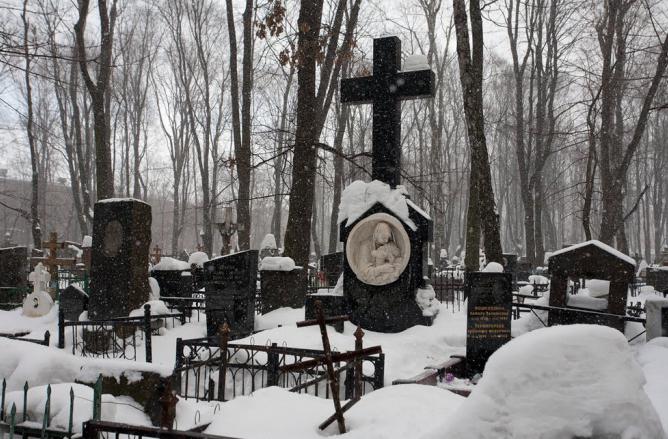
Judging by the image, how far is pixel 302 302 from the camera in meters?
13.3

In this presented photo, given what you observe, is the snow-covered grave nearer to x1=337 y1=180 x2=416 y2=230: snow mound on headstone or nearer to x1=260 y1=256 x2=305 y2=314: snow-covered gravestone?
x1=337 y1=180 x2=416 y2=230: snow mound on headstone

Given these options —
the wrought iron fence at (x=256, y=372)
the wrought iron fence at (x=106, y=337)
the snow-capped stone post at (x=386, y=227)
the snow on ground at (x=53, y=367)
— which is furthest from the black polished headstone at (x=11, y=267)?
the snow on ground at (x=53, y=367)

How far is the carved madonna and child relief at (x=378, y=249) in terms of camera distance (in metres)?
11.4

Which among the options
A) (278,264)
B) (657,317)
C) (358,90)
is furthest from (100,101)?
(657,317)

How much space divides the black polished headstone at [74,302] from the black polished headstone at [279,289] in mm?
3848

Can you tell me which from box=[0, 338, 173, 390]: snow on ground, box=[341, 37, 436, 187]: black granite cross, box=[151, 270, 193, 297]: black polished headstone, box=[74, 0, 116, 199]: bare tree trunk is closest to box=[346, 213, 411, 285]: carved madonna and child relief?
box=[341, 37, 436, 187]: black granite cross

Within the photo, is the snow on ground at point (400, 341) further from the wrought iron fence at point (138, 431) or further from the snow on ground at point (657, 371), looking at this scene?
the wrought iron fence at point (138, 431)

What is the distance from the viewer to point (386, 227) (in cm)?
1144

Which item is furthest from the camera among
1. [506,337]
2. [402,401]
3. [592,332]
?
[506,337]

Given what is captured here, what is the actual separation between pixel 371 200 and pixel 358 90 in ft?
8.33

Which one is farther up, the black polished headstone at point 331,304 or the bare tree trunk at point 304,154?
the bare tree trunk at point 304,154

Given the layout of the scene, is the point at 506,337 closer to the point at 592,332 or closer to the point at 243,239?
the point at 592,332

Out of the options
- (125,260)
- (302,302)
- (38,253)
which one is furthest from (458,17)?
(38,253)

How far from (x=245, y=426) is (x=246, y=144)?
14.8 m
